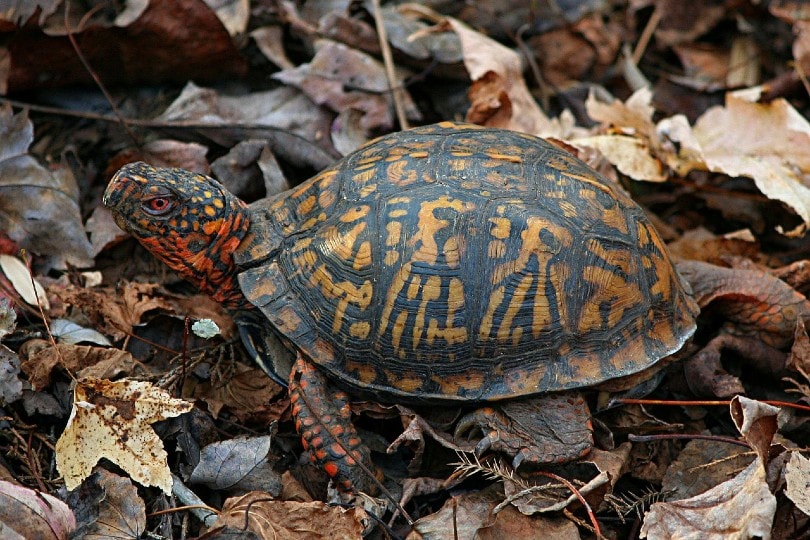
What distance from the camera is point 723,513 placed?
101 inches

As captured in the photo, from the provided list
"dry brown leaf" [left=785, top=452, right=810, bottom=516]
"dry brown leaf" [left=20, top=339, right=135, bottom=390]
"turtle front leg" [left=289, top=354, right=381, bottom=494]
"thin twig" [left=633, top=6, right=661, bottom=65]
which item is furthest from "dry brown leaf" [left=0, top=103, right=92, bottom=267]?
"thin twig" [left=633, top=6, right=661, bottom=65]

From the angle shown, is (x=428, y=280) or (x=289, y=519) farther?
(x=428, y=280)

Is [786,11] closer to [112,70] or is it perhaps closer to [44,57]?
[112,70]

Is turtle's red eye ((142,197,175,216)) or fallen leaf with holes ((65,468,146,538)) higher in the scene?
turtle's red eye ((142,197,175,216))

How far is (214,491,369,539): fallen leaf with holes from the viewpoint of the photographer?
2650 millimetres

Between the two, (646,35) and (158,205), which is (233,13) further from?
(646,35)

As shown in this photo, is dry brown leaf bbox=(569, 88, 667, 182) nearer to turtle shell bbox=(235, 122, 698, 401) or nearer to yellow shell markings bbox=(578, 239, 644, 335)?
turtle shell bbox=(235, 122, 698, 401)

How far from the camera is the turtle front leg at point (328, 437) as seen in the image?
2.94 meters

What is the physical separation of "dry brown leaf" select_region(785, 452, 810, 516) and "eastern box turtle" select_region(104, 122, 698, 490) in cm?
63

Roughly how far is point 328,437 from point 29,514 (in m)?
1.08

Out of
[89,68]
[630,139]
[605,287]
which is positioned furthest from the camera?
[630,139]

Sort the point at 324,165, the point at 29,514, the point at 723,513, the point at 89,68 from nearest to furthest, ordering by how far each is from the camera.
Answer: the point at 29,514 < the point at 723,513 < the point at 89,68 < the point at 324,165

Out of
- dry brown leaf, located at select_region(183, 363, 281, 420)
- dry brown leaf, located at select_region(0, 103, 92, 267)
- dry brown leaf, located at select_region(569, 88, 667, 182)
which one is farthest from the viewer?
dry brown leaf, located at select_region(569, 88, 667, 182)

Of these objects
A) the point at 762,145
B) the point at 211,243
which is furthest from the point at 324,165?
the point at 762,145
